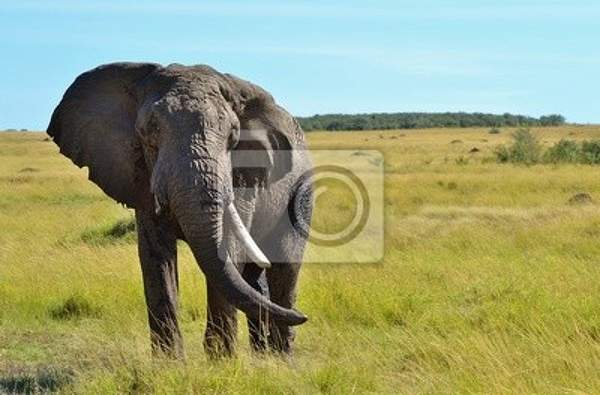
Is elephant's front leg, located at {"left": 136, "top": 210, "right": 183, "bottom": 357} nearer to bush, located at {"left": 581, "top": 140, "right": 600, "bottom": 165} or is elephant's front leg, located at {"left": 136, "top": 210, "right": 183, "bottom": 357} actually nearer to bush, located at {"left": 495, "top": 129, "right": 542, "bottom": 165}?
bush, located at {"left": 581, "top": 140, "right": 600, "bottom": 165}

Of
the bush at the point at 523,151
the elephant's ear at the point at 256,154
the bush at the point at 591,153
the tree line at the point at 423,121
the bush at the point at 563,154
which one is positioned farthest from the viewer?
the tree line at the point at 423,121

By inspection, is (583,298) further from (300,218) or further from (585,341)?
(300,218)

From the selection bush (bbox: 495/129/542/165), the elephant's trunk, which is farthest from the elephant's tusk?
bush (bbox: 495/129/542/165)

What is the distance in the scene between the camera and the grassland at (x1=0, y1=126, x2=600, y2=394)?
21.1ft

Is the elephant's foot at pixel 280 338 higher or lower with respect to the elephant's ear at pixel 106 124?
lower

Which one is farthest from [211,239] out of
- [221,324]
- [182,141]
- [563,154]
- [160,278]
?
[563,154]

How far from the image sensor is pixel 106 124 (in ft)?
23.1

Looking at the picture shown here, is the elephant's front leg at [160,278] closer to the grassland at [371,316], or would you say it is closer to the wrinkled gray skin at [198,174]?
the wrinkled gray skin at [198,174]

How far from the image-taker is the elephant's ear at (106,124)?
6898 millimetres

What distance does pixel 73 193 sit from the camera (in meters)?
29.5

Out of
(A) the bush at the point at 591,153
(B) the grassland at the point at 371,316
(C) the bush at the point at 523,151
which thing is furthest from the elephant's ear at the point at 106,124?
(C) the bush at the point at 523,151

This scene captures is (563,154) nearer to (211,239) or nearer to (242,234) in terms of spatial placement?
(242,234)

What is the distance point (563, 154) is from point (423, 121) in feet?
391

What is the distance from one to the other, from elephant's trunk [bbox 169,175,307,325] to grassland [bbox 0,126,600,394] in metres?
0.67
